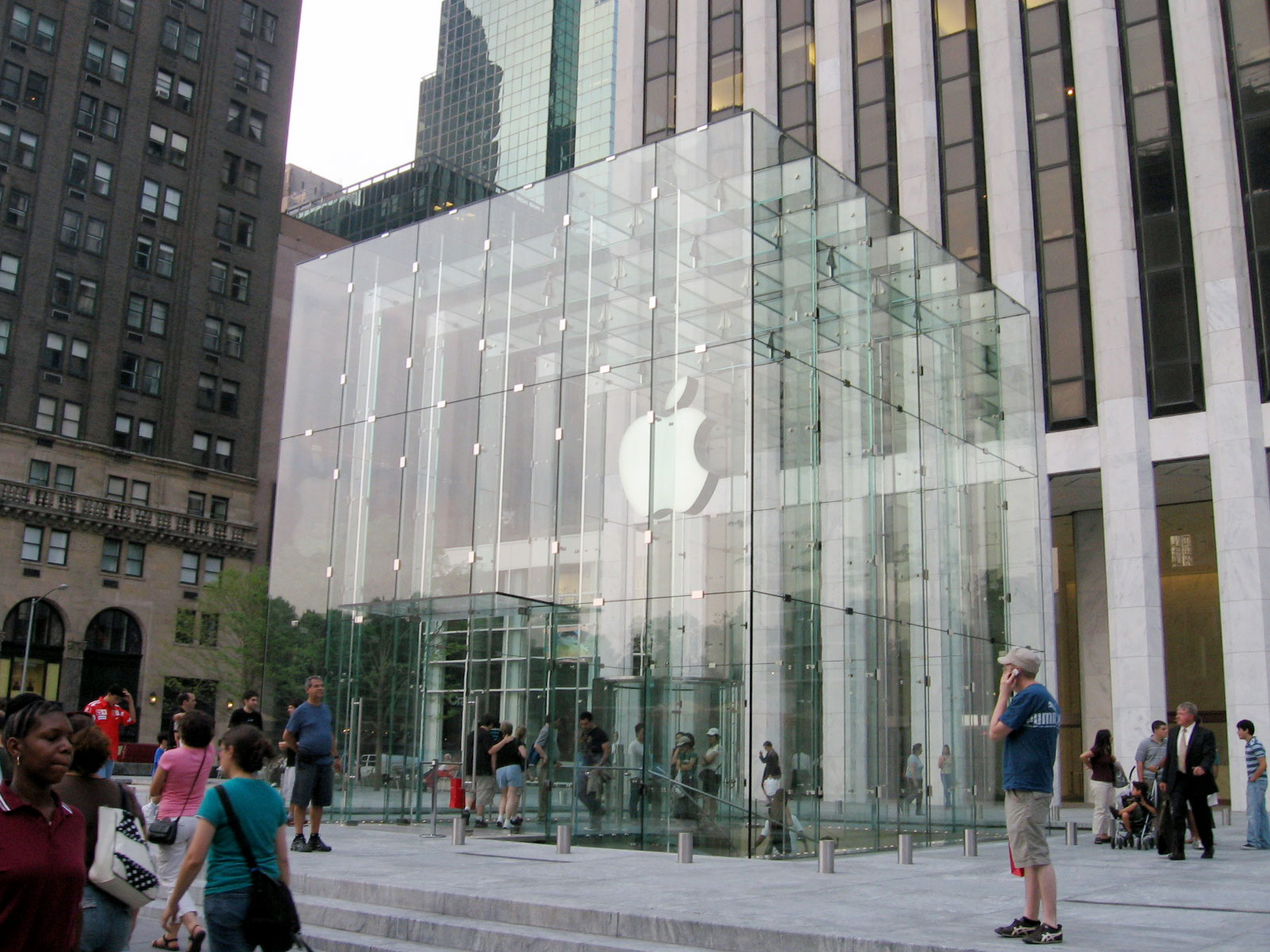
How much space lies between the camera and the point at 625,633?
54.8ft

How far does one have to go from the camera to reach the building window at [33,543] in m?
57.6

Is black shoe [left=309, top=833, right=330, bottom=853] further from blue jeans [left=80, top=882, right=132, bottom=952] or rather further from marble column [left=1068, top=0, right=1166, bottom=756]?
marble column [left=1068, top=0, right=1166, bottom=756]

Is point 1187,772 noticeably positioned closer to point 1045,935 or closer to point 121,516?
point 1045,935

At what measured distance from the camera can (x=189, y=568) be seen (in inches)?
2571

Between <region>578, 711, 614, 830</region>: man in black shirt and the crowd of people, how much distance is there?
6555mm

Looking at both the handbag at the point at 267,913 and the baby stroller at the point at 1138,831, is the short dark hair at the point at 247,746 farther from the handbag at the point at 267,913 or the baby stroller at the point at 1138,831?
the baby stroller at the point at 1138,831

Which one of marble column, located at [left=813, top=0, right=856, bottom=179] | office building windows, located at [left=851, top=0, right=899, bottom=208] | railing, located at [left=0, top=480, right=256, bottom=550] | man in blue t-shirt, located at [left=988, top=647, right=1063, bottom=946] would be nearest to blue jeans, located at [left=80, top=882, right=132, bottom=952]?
man in blue t-shirt, located at [left=988, top=647, right=1063, bottom=946]

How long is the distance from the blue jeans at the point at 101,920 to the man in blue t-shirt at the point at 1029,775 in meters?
5.56

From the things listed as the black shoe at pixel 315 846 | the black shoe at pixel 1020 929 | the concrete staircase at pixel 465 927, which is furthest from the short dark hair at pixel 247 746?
the black shoe at pixel 315 846

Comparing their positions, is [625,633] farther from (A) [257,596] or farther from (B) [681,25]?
(A) [257,596]

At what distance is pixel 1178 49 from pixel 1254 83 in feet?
7.36

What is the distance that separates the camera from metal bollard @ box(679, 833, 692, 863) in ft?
45.6

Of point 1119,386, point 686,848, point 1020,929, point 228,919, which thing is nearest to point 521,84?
point 1119,386

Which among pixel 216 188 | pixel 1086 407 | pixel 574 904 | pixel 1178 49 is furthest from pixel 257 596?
pixel 574 904
